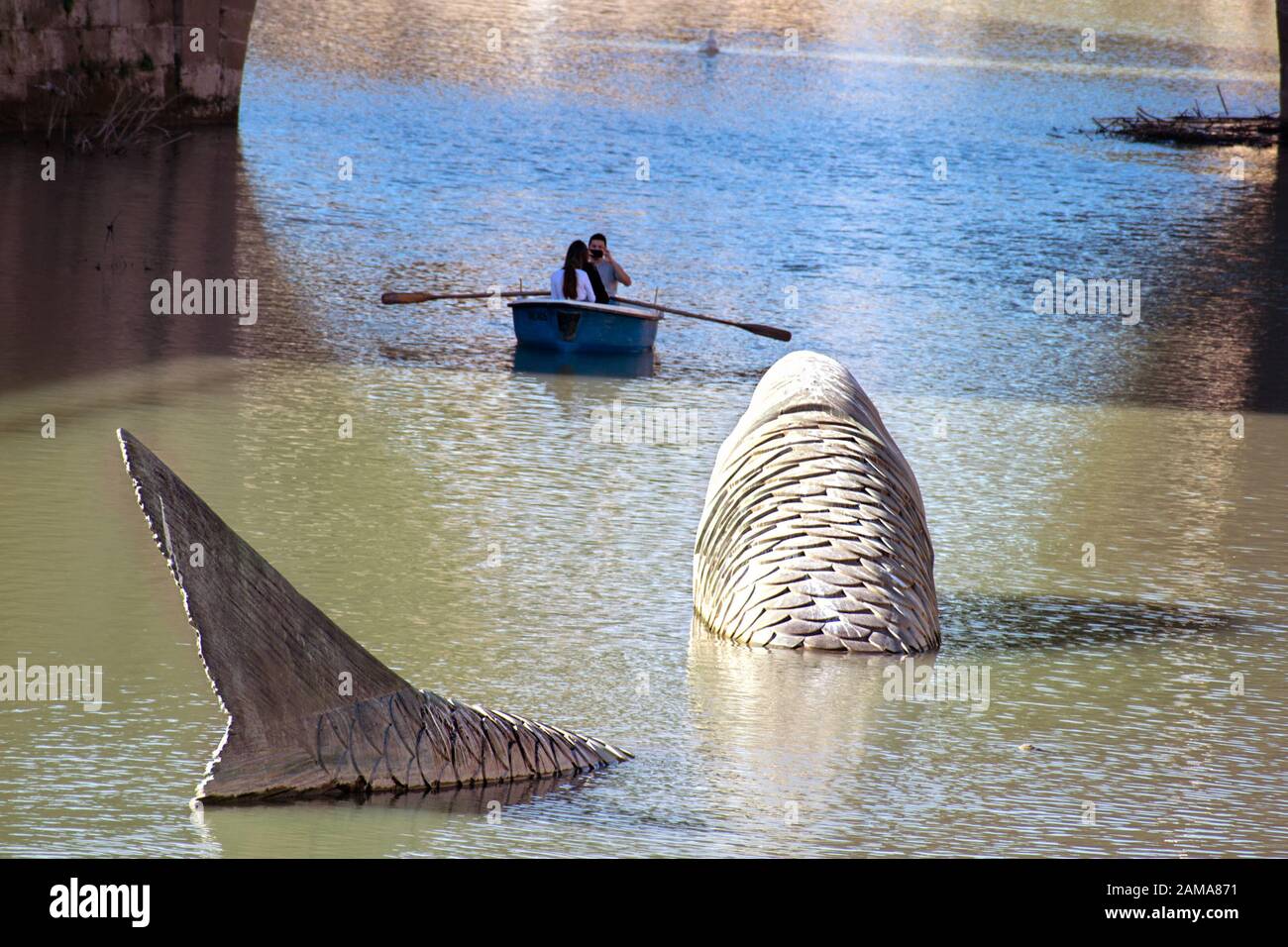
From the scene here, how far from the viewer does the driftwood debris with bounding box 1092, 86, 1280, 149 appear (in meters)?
35.3

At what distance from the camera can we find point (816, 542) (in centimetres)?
934

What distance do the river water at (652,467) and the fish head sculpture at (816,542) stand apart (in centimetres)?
25

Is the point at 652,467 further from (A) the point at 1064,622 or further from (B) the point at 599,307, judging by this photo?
(B) the point at 599,307

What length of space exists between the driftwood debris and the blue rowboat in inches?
824

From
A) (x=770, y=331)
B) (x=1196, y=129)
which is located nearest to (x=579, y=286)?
(x=770, y=331)

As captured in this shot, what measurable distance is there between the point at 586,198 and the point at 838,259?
4751mm

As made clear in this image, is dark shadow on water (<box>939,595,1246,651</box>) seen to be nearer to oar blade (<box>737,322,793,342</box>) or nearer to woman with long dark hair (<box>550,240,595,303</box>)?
oar blade (<box>737,322,793,342</box>)

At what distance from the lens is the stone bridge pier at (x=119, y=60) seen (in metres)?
25.5

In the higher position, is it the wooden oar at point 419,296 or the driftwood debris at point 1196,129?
the driftwood debris at point 1196,129

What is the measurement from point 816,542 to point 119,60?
2056 cm

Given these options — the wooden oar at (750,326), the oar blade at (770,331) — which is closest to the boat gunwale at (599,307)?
the wooden oar at (750,326)

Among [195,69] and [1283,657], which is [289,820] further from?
[195,69]

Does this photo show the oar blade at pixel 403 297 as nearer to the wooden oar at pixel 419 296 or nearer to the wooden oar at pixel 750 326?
the wooden oar at pixel 419 296

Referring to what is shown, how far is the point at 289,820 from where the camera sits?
264 inches
